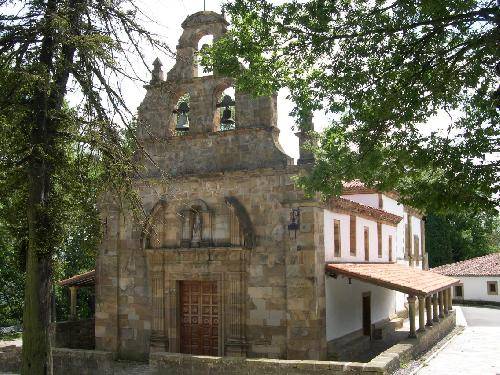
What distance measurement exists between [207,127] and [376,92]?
7905 millimetres

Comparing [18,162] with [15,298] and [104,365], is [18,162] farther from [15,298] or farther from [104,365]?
[15,298]

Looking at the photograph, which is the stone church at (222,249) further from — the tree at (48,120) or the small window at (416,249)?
the small window at (416,249)

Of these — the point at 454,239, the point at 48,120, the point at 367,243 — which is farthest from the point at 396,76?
the point at 454,239

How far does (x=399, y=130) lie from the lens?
990 cm

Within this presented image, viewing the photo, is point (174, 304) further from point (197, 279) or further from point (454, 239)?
point (454, 239)

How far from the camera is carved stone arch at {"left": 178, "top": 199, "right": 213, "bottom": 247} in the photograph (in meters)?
16.3

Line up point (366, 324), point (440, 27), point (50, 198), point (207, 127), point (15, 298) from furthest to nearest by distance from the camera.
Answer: point (15, 298) < point (366, 324) < point (207, 127) < point (50, 198) < point (440, 27)

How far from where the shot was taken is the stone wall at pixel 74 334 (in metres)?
18.4

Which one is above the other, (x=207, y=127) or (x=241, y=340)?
(x=207, y=127)

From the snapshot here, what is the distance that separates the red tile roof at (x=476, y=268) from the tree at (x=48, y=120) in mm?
37429

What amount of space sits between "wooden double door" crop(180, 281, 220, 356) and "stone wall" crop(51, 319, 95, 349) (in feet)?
14.8


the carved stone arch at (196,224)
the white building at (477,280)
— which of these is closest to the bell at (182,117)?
the carved stone arch at (196,224)

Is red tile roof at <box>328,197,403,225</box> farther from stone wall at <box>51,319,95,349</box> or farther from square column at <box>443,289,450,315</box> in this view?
stone wall at <box>51,319,95,349</box>

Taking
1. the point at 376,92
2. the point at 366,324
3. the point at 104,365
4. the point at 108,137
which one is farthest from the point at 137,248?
the point at 376,92
